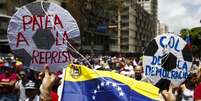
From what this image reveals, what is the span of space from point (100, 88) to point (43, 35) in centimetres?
98

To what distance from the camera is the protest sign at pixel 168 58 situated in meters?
8.95

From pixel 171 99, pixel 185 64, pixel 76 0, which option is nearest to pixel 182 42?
pixel 185 64

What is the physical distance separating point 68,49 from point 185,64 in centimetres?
243

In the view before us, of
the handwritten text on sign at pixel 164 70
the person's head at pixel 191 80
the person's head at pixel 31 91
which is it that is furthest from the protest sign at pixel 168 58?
the person's head at pixel 31 91

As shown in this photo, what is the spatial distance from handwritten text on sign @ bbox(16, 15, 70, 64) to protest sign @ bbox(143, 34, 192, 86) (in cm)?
191

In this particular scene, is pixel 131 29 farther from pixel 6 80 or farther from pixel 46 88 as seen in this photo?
pixel 46 88

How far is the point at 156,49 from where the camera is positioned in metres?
9.16

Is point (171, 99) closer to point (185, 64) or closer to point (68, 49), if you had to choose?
point (68, 49)

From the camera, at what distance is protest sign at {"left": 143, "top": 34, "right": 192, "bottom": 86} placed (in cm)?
895

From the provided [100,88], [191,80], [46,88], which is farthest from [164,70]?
[46,88]

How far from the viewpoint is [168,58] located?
904 cm

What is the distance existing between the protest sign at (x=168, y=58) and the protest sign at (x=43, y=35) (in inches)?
75.3

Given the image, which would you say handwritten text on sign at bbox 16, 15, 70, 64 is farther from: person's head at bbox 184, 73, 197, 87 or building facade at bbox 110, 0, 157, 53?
building facade at bbox 110, 0, 157, 53

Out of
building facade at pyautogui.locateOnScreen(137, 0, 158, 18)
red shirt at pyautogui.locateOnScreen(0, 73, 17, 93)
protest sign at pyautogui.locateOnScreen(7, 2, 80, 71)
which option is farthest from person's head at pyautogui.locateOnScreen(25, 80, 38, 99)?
building facade at pyautogui.locateOnScreen(137, 0, 158, 18)
